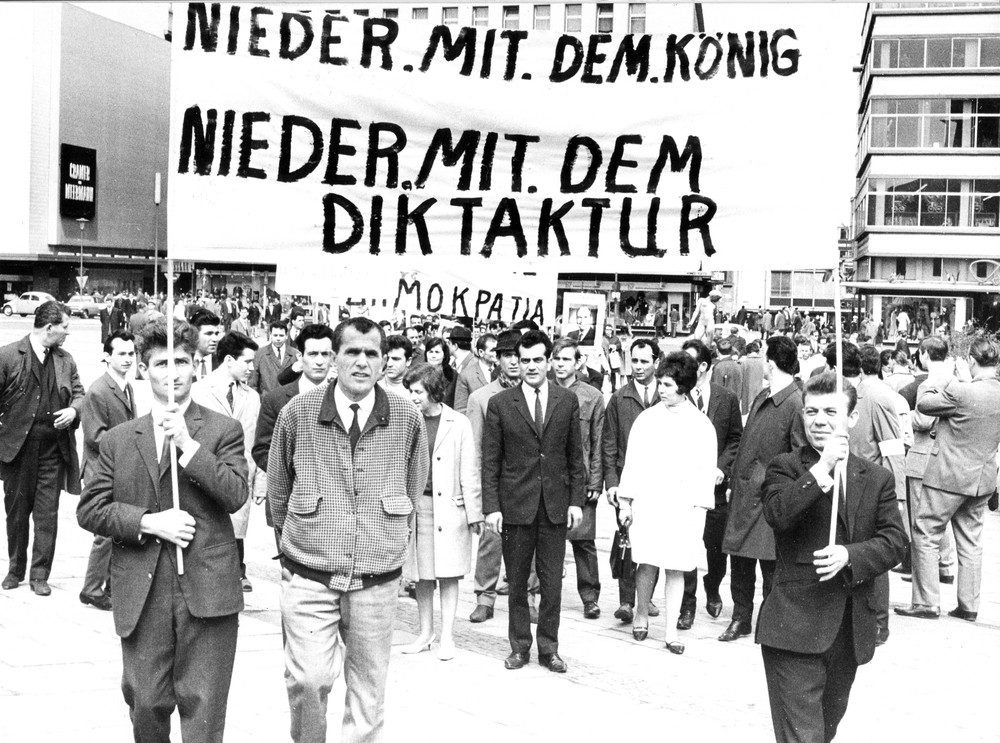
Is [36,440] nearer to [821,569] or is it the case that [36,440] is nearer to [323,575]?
[323,575]

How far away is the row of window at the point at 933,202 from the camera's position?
6012 centimetres

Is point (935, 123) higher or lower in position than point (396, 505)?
higher

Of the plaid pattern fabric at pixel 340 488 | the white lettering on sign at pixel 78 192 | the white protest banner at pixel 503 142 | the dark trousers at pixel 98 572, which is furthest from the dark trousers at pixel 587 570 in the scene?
the white lettering on sign at pixel 78 192

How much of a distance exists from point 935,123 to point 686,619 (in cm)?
5706

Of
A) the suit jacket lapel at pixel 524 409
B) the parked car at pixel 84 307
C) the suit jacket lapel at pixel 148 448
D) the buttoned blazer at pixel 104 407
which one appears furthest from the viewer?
the parked car at pixel 84 307

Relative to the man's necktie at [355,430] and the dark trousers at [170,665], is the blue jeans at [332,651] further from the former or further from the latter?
the man's necktie at [355,430]

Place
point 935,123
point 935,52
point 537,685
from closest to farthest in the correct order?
point 537,685 → point 935,52 → point 935,123

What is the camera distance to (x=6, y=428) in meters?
9.05

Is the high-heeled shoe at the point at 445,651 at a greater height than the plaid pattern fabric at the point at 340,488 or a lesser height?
lesser

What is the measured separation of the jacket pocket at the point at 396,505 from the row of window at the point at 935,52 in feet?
199

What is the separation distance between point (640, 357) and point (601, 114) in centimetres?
385

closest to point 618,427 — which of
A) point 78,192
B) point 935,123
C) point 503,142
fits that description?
point 503,142

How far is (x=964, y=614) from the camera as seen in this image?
9492mm

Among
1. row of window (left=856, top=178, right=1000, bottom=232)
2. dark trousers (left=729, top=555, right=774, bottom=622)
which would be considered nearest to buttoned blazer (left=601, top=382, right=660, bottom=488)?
dark trousers (left=729, top=555, right=774, bottom=622)
